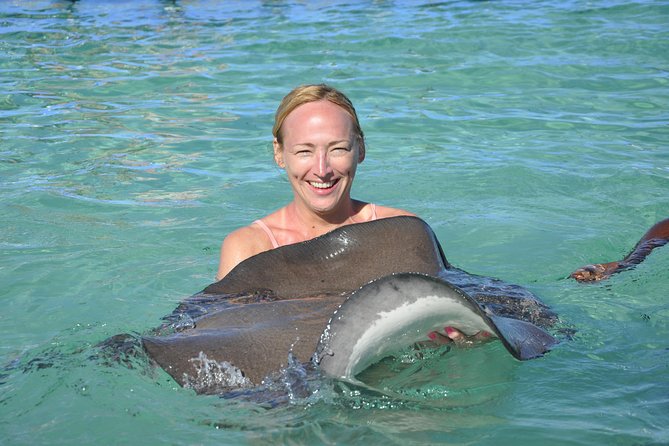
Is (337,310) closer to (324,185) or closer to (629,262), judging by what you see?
(324,185)

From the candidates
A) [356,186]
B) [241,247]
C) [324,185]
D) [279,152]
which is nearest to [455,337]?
[324,185]

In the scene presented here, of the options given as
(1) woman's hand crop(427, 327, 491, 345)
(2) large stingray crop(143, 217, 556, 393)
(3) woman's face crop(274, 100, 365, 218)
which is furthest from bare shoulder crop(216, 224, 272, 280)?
(1) woman's hand crop(427, 327, 491, 345)

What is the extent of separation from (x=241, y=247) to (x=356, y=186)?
2579mm

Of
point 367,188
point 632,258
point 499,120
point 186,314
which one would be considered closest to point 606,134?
point 499,120

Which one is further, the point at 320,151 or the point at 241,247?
the point at 241,247

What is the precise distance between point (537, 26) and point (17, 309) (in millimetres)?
9270

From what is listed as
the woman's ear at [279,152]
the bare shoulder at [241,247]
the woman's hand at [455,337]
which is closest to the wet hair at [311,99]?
the woman's ear at [279,152]

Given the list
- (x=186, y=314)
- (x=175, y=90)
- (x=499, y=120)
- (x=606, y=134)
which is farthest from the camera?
(x=175, y=90)

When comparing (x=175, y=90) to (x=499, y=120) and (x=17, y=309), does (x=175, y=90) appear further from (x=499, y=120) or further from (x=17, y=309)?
(x=17, y=309)

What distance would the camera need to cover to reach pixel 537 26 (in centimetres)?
1209

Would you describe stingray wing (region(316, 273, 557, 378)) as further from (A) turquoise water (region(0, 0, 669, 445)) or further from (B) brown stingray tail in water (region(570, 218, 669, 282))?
A: (B) brown stingray tail in water (region(570, 218, 669, 282))

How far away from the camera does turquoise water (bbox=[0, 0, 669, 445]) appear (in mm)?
3312

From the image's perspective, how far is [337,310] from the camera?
3057 millimetres

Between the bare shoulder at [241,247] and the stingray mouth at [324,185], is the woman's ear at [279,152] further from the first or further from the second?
the bare shoulder at [241,247]
